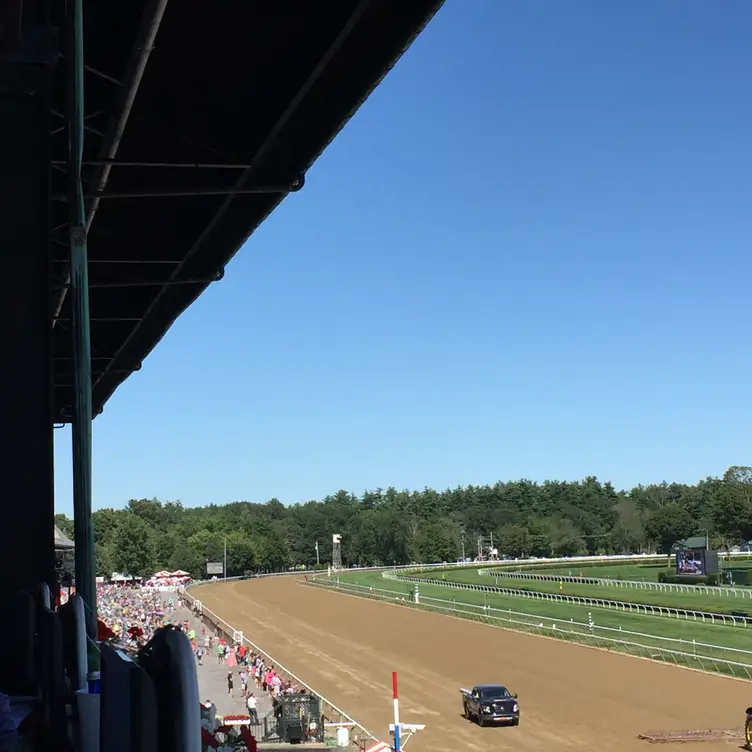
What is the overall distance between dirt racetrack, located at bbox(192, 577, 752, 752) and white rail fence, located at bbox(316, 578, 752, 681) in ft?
2.48

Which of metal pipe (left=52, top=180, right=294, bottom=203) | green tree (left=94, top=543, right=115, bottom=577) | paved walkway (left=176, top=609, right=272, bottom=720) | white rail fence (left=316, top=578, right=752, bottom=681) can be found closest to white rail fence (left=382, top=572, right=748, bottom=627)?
white rail fence (left=316, top=578, right=752, bottom=681)

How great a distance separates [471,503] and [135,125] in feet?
403

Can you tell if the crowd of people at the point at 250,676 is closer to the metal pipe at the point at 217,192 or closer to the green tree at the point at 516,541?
the metal pipe at the point at 217,192

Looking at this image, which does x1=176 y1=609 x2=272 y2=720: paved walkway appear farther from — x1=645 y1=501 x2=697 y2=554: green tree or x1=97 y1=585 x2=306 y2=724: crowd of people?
x1=645 y1=501 x2=697 y2=554: green tree

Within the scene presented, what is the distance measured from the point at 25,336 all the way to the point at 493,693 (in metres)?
15.2

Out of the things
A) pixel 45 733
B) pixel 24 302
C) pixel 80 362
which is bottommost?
pixel 45 733

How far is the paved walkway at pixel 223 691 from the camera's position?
18609 millimetres

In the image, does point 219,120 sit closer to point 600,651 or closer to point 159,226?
point 159,226

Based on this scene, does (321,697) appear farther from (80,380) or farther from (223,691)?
(80,380)

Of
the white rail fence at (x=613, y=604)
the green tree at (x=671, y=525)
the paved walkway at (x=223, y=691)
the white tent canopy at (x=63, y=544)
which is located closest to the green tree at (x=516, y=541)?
the green tree at (x=671, y=525)

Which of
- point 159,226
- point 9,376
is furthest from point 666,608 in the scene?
point 9,376

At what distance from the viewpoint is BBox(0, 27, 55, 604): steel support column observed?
412 centimetres

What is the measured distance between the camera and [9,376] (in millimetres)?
4172

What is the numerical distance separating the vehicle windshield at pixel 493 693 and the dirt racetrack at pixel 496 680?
0.61 metres
